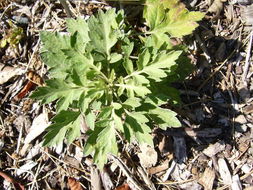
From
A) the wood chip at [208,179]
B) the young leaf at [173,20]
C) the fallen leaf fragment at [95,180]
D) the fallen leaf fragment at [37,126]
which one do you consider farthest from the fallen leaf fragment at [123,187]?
the young leaf at [173,20]

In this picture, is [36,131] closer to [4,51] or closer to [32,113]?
[32,113]

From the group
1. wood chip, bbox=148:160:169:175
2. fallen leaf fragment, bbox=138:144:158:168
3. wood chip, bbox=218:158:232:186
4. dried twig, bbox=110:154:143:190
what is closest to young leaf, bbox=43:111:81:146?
dried twig, bbox=110:154:143:190

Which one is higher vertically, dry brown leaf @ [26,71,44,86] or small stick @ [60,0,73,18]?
small stick @ [60,0,73,18]

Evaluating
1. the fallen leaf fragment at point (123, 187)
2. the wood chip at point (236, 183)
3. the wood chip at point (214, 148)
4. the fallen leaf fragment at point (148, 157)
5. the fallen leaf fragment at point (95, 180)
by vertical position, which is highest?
the wood chip at point (214, 148)

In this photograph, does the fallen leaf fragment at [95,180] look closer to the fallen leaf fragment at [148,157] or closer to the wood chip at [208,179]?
the fallen leaf fragment at [148,157]

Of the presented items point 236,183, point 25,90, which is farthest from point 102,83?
point 236,183

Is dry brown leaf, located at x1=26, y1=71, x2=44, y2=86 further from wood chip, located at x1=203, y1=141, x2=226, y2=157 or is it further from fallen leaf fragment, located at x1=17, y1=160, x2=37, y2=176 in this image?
wood chip, located at x1=203, y1=141, x2=226, y2=157

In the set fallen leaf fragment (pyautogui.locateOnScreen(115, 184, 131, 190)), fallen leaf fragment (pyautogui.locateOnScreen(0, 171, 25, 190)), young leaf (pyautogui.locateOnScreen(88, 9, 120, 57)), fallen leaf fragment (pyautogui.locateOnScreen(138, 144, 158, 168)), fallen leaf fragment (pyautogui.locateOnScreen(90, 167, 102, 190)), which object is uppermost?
young leaf (pyautogui.locateOnScreen(88, 9, 120, 57))

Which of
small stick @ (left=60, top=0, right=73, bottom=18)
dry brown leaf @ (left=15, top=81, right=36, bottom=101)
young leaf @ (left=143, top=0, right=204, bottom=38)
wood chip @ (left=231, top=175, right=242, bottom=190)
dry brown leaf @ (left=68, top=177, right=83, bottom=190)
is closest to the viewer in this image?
young leaf @ (left=143, top=0, right=204, bottom=38)
